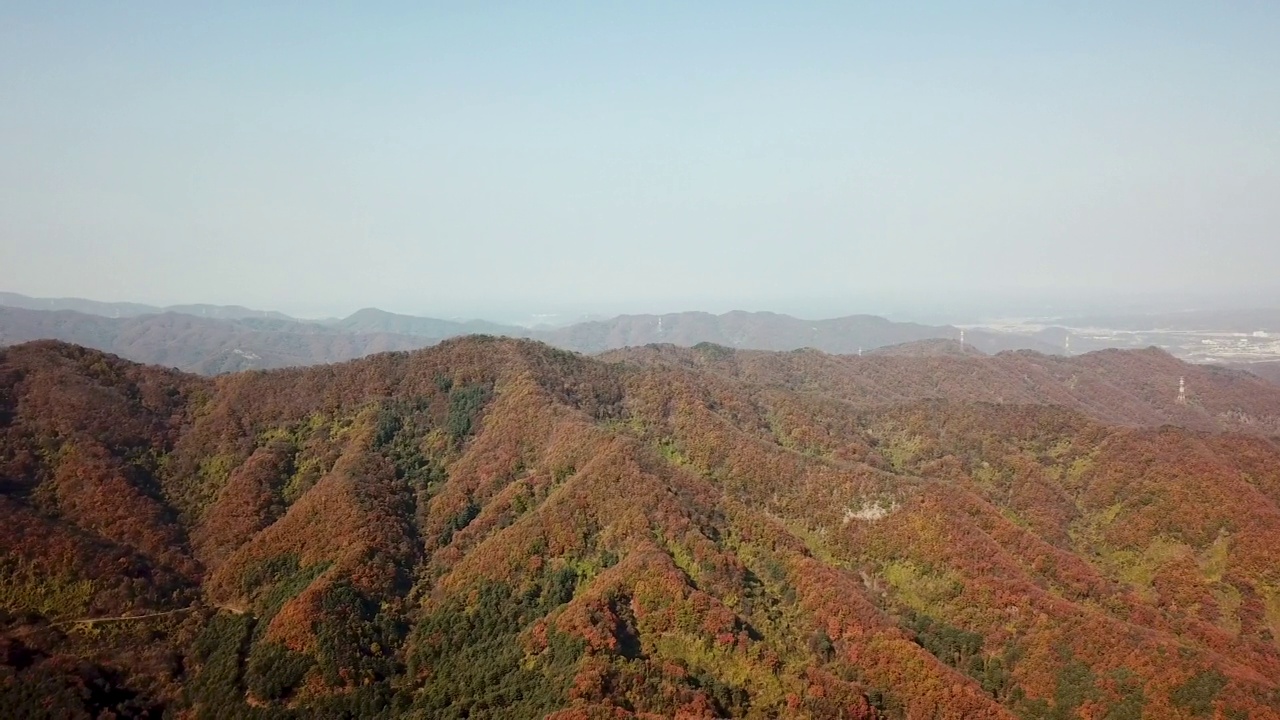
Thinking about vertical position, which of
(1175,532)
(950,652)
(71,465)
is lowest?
(950,652)

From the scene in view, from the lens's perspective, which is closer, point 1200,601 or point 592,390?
point 1200,601

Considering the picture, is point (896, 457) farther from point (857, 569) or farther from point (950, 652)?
point (950, 652)

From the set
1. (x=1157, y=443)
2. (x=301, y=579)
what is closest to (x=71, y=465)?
(x=301, y=579)

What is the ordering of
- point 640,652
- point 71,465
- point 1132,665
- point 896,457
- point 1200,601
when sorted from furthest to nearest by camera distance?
1. point 896,457
2. point 71,465
3. point 1200,601
4. point 640,652
5. point 1132,665

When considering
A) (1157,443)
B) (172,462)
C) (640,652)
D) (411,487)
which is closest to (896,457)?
(1157,443)

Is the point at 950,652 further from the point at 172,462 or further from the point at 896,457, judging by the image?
the point at 172,462

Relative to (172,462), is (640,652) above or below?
below

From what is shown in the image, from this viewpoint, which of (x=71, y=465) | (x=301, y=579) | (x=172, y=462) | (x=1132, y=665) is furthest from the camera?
(x=172, y=462)
